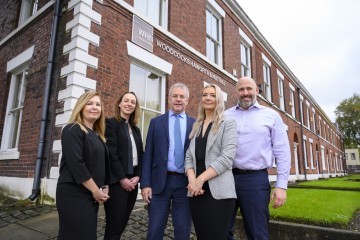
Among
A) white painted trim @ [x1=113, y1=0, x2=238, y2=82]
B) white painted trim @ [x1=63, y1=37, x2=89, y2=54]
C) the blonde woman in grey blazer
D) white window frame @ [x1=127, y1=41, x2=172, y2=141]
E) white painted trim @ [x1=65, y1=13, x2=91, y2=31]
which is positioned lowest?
the blonde woman in grey blazer

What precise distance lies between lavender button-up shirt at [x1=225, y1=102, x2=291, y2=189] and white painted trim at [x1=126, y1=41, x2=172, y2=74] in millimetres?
4307

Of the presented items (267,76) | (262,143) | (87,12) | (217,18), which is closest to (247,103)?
(262,143)

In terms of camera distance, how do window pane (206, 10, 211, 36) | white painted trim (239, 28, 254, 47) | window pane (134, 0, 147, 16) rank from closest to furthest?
window pane (134, 0, 147, 16), window pane (206, 10, 211, 36), white painted trim (239, 28, 254, 47)

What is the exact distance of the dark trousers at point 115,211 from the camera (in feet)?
8.83

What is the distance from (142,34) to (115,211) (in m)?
5.11

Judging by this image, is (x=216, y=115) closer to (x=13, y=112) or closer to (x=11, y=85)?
(x=13, y=112)

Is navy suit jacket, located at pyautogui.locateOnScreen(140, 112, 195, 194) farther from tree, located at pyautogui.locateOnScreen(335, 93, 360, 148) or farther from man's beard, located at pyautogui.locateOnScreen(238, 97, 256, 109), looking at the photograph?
tree, located at pyautogui.locateOnScreen(335, 93, 360, 148)

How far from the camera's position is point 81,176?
2.17m

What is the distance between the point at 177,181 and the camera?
8.58ft

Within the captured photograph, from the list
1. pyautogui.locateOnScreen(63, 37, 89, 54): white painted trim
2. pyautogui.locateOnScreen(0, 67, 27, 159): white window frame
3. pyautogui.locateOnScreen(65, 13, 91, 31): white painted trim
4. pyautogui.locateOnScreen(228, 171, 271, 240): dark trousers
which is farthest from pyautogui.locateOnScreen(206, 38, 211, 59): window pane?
pyautogui.locateOnScreen(228, 171, 271, 240): dark trousers

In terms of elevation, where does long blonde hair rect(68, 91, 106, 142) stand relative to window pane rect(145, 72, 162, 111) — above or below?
below

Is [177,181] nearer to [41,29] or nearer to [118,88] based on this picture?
[118,88]

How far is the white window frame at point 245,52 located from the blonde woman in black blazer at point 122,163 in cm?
1005

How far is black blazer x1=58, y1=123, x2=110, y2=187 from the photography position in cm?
218
